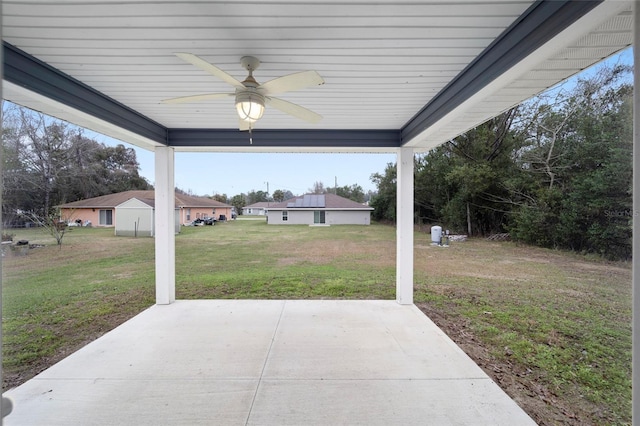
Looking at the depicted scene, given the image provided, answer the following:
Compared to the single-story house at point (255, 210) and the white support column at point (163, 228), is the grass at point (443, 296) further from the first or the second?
the single-story house at point (255, 210)

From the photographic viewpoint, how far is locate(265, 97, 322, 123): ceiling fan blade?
7.45 ft

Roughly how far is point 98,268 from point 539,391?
27.5 feet

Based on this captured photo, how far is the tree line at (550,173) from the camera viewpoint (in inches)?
229

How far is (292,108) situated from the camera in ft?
7.75

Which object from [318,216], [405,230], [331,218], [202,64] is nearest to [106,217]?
[318,216]

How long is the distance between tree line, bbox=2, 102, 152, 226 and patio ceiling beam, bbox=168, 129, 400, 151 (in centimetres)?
175

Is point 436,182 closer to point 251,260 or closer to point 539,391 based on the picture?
point 251,260

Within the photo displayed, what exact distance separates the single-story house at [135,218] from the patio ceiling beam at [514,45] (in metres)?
12.6

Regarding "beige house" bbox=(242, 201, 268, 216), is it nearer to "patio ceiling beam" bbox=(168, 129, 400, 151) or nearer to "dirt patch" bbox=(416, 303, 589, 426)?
"patio ceiling beam" bbox=(168, 129, 400, 151)

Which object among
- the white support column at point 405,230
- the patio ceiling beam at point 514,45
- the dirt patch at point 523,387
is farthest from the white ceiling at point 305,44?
the dirt patch at point 523,387

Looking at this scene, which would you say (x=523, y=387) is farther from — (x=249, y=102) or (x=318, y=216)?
(x=318, y=216)

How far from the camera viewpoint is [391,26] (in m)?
1.85

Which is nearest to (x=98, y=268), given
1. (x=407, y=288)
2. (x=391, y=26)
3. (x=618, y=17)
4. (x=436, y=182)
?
(x=407, y=288)

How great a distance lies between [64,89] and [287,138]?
2.35 m
